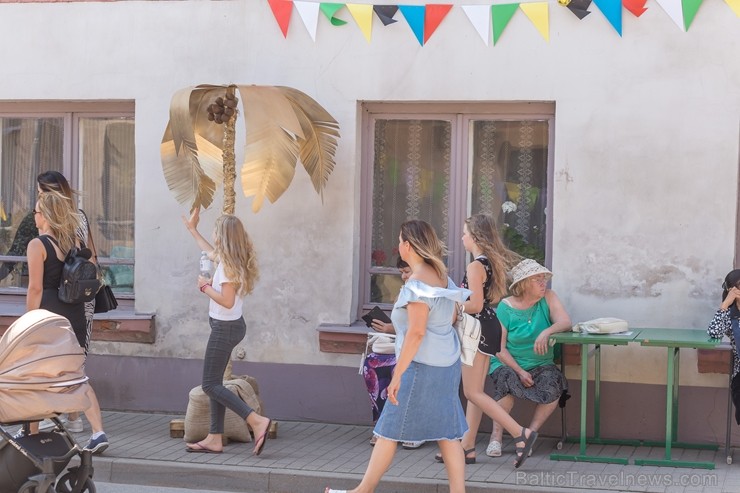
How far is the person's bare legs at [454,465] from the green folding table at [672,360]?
179 cm

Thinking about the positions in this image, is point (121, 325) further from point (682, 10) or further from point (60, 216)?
point (682, 10)

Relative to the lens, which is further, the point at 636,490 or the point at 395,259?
the point at 395,259

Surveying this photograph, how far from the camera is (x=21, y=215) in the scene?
10.3 m

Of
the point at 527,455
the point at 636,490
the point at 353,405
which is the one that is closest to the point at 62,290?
the point at 353,405

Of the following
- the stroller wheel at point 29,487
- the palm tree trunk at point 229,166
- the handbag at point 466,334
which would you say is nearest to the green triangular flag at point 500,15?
the palm tree trunk at point 229,166

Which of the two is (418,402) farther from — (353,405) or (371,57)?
(371,57)

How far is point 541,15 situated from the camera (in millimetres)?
8664

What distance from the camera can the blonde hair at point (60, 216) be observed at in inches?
311

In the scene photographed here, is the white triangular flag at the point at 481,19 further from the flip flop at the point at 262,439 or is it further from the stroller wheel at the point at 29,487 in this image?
the stroller wheel at the point at 29,487

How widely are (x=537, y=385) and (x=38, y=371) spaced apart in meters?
3.58

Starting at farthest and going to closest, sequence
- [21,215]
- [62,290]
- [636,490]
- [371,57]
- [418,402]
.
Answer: [21,215]
[371,57]
[62,290]
[636,490]
[418,402]

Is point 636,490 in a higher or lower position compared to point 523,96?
lower

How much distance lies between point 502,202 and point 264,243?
1942 millimetres

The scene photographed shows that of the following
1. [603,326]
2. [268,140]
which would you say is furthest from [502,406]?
[268,140]
